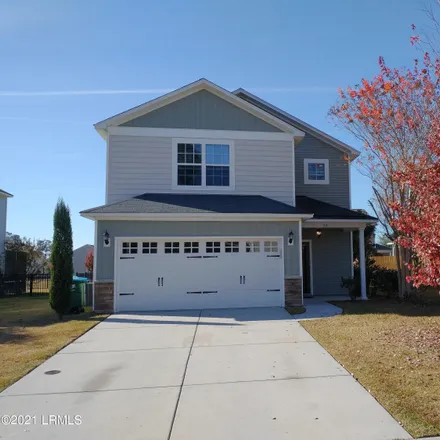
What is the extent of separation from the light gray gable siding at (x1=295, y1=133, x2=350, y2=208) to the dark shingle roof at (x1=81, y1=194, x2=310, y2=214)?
11.6ft

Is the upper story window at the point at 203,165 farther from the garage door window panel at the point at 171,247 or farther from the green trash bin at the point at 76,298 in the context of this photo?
the green trash bin at the point at 76,298

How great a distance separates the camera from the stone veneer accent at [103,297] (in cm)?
1132

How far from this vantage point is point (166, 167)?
43.0 ft

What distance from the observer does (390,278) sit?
47.8 feet

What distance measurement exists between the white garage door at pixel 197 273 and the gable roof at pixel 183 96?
4.32m

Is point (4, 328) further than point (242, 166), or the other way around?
point (242, 166)

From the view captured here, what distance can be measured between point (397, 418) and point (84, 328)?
744 cm

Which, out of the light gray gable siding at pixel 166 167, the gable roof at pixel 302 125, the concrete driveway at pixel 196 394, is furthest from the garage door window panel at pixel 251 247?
the gable roof at pixel 302 125

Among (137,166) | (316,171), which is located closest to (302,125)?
(316,171)

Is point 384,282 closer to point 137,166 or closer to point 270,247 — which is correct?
point 270,247

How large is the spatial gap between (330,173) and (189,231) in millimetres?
7742

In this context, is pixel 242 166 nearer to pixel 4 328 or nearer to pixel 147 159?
pixel 147 159

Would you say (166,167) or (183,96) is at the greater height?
(183,96)

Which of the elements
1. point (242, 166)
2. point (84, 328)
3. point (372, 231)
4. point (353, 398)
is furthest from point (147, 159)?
point (372, 231)
